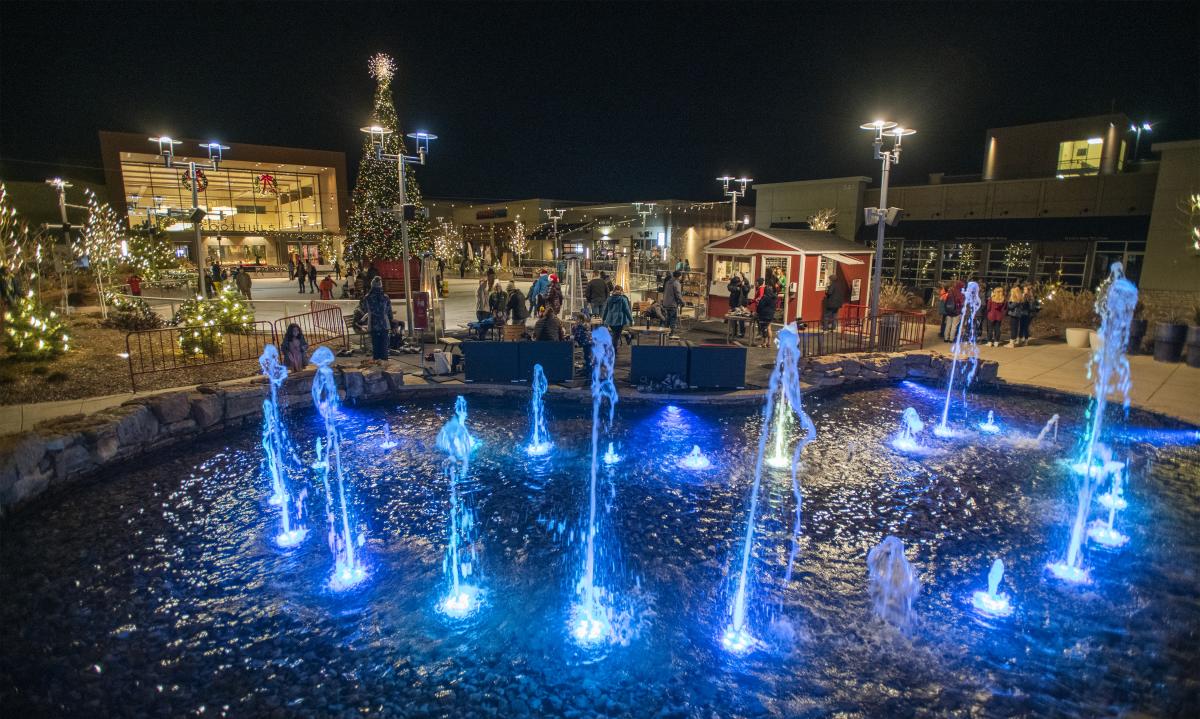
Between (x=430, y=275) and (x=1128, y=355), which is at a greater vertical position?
(x=430, y=275)

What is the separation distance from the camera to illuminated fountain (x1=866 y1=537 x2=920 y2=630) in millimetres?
5148

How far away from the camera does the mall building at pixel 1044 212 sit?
2145 cm

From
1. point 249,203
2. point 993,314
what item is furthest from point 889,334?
point 249,203

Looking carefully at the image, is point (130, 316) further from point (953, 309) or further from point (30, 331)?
point (953, 309)

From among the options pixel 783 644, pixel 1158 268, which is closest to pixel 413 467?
pixel 783 644

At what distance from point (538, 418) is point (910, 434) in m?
6.19

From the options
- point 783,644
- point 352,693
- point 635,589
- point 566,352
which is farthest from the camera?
point 566,352

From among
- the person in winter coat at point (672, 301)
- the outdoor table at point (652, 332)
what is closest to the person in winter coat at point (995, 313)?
the person in winter coat at point (672, 301)

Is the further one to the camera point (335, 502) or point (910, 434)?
point (910, 434)

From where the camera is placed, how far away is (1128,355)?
51.5 feet

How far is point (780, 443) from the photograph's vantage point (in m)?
9.34

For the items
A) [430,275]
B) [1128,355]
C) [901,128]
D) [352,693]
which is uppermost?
[901,128]

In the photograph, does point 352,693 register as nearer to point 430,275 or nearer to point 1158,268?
point 430,275

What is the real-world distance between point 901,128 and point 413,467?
1436 cm
